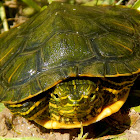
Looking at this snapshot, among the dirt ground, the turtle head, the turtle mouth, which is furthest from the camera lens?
the dirt ground

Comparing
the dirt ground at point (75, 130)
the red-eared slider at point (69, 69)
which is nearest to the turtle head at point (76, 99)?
the red-eared slider at point (69, 69)

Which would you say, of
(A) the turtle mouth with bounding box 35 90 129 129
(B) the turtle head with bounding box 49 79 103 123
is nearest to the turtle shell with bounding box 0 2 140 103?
(B) the turtle head with bounding box 49 79 103 123

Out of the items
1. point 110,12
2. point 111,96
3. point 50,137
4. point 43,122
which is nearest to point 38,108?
point 43,122

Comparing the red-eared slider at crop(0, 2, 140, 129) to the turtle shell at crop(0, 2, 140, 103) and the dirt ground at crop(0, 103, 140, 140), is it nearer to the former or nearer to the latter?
the turtle shell at crop(0, 2, 140, 103)

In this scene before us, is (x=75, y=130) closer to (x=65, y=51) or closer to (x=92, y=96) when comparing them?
(x=92, y=96)

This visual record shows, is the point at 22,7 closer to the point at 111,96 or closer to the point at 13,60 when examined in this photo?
the point at 13,60

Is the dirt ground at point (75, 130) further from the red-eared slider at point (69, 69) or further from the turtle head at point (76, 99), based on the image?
the turtle head at point (76, 99)

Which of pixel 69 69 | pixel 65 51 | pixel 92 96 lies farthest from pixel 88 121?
pixel 65 51
